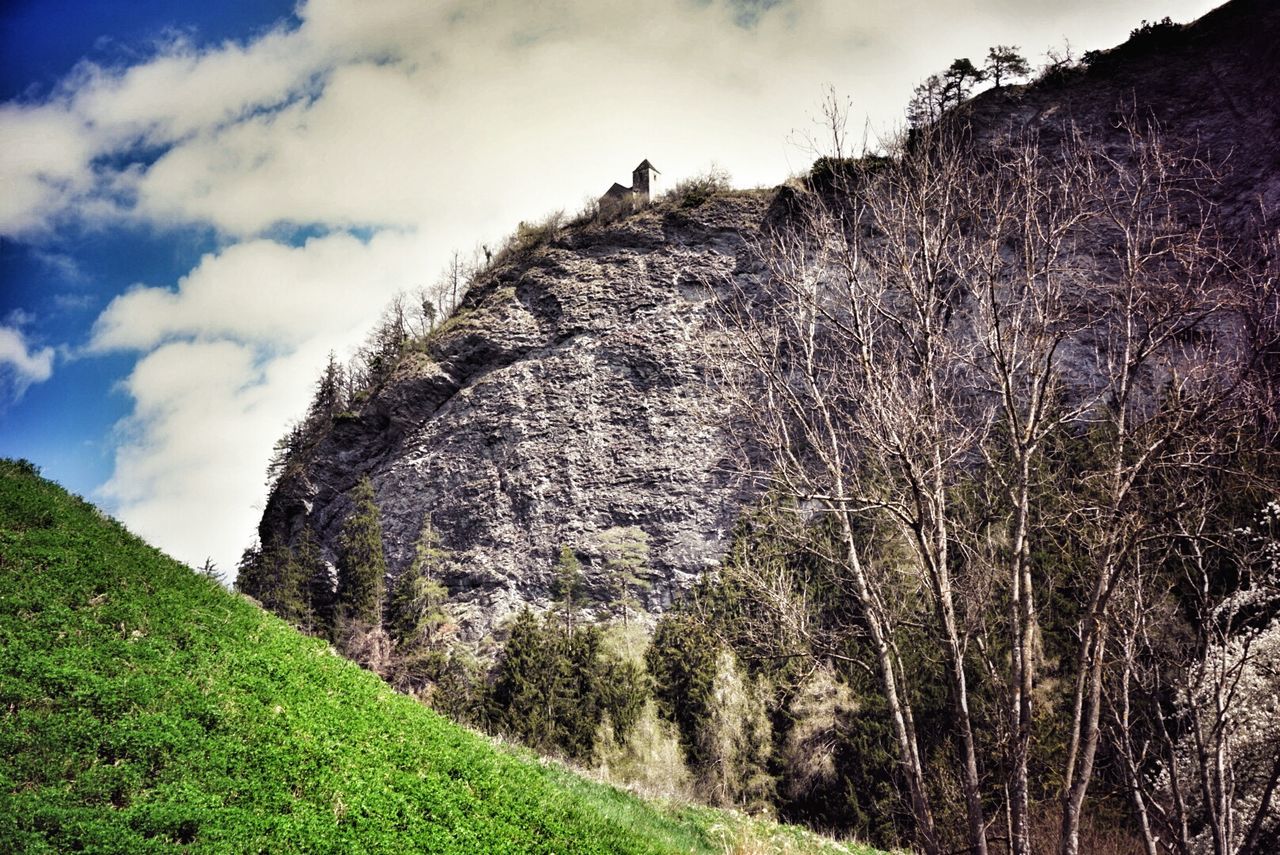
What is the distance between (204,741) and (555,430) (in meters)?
32.5

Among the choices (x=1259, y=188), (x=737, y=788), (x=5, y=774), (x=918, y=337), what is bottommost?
(x=737, y=788)

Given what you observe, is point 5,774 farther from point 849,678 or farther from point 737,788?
point 849,678

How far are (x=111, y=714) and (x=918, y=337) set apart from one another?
854 centimetres

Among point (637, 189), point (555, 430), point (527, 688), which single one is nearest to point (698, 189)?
point (637, 189)

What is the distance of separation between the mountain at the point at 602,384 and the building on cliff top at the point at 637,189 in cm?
198

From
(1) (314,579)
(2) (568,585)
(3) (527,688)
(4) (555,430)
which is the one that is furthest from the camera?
(1) (314,579)

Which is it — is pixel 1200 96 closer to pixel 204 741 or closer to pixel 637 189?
pixel 637 189

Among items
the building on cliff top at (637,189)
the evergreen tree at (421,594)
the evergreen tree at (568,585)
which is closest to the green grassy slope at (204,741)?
the evergreen tree at (421,594)

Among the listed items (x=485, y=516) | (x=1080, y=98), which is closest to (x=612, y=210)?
(x=485, y=516)

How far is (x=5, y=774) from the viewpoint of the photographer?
5.69m

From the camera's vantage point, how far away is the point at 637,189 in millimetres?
46188

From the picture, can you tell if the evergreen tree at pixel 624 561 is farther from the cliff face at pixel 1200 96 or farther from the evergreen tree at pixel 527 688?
the cliff face at pixel 1200 96

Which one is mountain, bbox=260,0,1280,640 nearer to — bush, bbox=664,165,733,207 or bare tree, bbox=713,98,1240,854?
bush, bbox=664,165,733,207

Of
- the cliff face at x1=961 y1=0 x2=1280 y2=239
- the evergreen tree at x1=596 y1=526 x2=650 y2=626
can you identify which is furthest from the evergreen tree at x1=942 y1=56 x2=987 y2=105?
the evergreen tree at x1=596 y1=526 x2=650 y2=626
